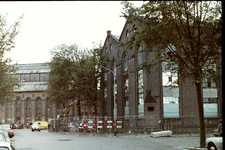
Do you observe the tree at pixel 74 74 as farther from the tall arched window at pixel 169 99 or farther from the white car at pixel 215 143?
the white car at pixel 215 143

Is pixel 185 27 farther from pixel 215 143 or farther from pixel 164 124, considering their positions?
pixel 164 124

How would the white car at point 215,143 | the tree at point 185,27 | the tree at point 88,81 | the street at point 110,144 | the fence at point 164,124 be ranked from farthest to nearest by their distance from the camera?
the tree at point 88,81 < the fence at point 164,124 < the street at point 110,144 < the tree at point 185,27 < the white car at point 215,143

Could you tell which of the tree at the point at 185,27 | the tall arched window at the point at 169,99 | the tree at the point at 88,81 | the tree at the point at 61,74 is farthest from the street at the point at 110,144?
the tree at the point at 61,74

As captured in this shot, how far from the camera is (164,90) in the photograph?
35.9 metres

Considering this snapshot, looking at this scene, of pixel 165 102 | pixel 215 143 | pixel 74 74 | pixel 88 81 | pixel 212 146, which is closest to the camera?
pixel 215 143

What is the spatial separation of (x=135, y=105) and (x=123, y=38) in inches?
412

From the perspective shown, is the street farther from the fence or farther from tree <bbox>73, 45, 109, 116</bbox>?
tree <bbox>73, 45, 109, 116</bbox>

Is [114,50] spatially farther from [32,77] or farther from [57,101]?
[32,77]

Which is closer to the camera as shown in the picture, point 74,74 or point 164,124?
point 164,124

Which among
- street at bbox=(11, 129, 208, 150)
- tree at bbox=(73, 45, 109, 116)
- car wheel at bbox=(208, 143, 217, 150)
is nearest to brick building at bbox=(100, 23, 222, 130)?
tree at bbox=(73, 45, 109, 116)

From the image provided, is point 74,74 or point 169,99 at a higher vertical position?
point 74,74

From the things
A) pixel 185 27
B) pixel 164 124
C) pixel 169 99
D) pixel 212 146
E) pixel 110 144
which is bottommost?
pixel 164 124

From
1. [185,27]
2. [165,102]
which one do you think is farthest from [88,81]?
[185,27]

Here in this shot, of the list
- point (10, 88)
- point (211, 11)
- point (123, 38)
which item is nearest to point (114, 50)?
point (123, 38)
